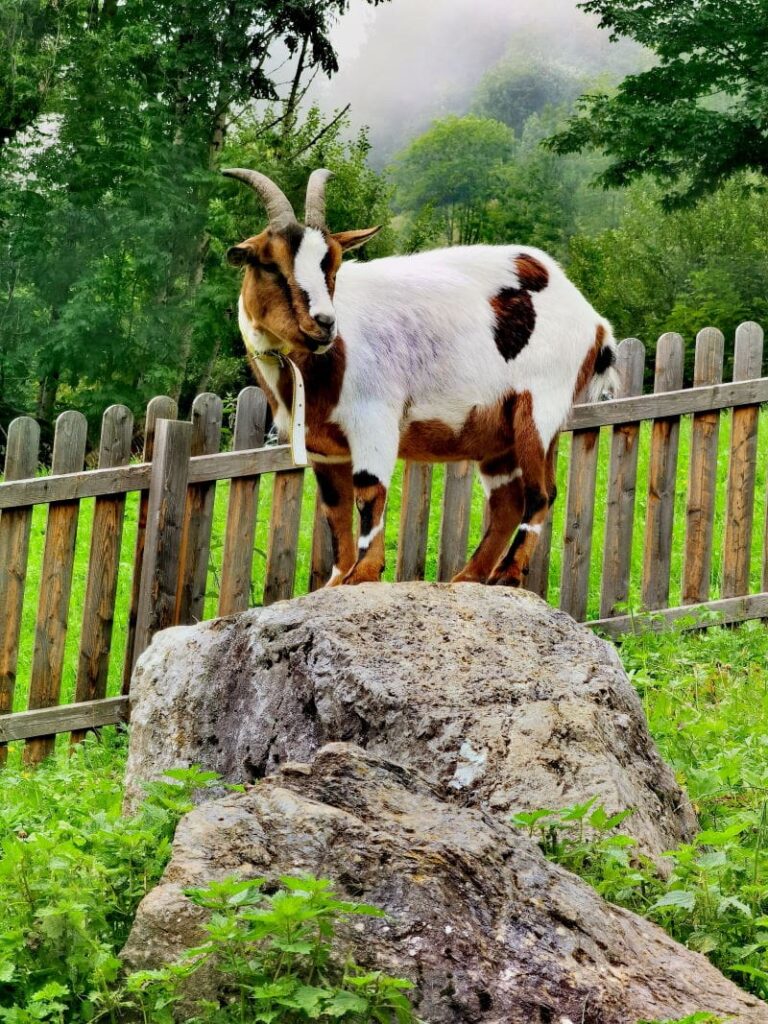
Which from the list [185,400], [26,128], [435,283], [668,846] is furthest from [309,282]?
[26,128]

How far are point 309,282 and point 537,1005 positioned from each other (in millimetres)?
2861

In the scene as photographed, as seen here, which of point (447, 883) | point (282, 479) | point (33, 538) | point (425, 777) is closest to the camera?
point (447, 883)

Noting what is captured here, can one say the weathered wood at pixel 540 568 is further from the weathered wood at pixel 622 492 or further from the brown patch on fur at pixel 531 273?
the brown patch on fur at pixel 531 273

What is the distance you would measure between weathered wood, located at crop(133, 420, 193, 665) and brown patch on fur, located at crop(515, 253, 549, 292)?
175cm

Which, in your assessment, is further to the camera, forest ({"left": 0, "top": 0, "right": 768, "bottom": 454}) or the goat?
forest ({"left": 0, "top": 0, "right": 768, "bottom": 454})

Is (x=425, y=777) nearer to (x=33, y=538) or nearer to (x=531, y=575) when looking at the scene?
(x=531, y=575)

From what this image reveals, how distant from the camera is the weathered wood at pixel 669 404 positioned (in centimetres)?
670

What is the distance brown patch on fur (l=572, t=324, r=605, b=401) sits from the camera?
5.52 m

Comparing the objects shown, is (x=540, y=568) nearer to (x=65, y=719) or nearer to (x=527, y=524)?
(x=527, y=524)

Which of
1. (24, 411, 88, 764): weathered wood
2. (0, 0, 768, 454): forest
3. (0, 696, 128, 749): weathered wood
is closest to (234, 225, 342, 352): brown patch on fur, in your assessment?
(24, 411, 88, 764): weathered wood

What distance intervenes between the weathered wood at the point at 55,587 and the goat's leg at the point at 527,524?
6.84 ft

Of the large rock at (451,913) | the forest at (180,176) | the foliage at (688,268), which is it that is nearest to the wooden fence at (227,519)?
the large rock at (451,913)

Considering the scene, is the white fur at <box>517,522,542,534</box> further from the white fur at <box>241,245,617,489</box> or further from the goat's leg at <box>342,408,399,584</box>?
the goat's leg at <box>342,408,399,584</box>

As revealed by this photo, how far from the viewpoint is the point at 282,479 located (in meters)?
6.21
